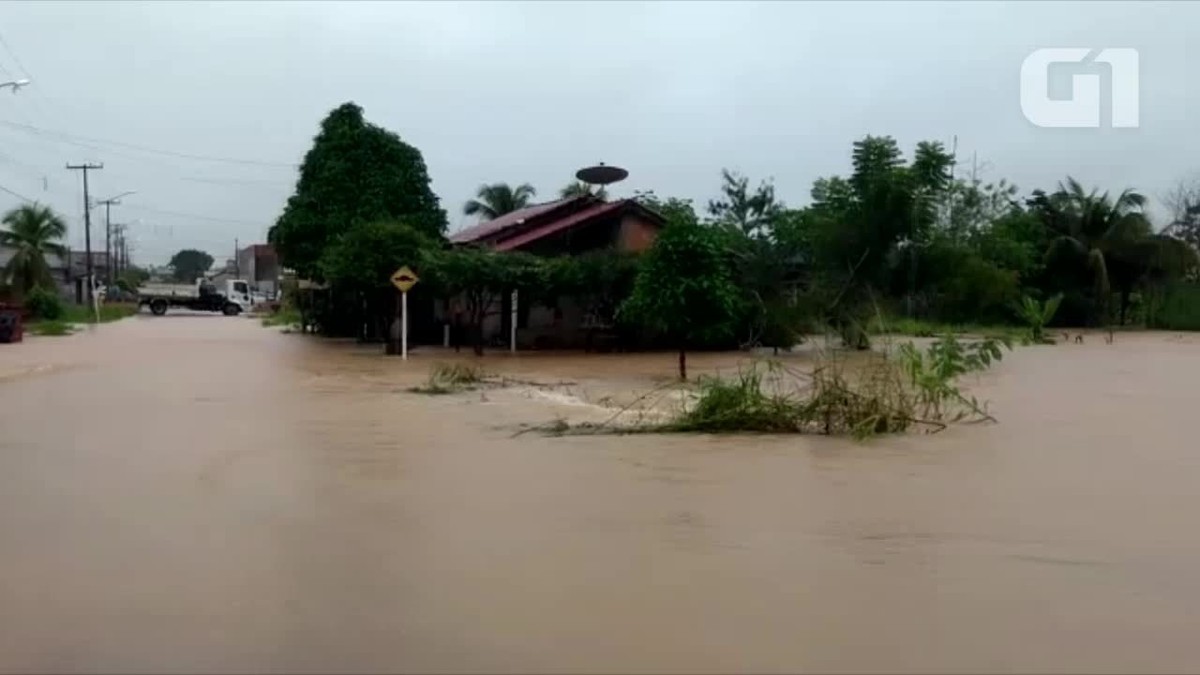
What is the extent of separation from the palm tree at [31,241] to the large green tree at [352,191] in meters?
24.5

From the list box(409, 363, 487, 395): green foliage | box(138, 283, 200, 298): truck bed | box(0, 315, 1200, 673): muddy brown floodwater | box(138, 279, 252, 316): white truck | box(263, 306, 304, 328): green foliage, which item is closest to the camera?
box(0, 315, 1200, 673): muddy brown floodwater

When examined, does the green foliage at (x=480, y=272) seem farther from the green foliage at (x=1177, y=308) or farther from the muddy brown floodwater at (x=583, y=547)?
the green foliage at (x=1177, y=308)

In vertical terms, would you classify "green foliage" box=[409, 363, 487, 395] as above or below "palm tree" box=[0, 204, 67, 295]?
below

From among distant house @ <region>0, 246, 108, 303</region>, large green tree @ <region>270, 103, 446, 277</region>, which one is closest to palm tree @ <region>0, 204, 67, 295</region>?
distant house @ <region>0, 246, 108, 303</region>

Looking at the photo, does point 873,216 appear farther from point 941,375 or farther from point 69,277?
point 69,277

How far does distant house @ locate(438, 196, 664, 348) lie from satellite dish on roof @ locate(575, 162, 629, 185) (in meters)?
0.66

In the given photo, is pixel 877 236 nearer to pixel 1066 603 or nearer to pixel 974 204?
pixel 974 204

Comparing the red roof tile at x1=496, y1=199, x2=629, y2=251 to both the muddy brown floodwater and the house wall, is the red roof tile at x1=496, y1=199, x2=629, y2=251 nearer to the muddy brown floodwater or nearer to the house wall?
the house wall

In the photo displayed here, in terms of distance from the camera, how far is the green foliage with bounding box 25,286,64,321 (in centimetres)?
4653

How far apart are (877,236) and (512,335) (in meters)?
10.4

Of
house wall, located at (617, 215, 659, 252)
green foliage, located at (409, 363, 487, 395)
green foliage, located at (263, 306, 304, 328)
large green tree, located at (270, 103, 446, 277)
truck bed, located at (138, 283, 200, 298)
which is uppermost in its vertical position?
large green tree, located at (270, 103, 446, 277)

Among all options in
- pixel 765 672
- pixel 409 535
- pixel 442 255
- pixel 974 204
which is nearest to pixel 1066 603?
pixel 765 672

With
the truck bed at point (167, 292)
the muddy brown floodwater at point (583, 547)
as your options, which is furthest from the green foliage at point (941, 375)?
the truck bed at point (167, 292)

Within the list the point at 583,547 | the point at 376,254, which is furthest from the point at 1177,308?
the point at 583,547
